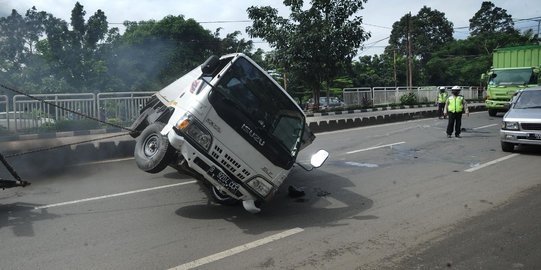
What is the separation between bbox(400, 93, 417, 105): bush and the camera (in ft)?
119

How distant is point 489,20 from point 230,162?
90.9m

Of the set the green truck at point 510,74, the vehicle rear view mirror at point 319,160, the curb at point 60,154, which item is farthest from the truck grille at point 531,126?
the green truck at point 510,74

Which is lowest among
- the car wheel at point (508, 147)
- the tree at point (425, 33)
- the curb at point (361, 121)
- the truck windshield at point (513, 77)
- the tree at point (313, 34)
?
the car wheel at point (508, 147)

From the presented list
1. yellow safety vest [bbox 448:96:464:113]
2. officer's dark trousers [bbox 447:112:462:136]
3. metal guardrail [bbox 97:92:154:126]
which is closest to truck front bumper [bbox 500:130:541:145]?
yellow safety vest [bbox 448:96:464:113]

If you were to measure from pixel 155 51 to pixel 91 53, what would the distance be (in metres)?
5.39

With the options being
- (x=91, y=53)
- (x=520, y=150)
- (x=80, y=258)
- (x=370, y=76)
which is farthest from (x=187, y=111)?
(x=370, y=76)

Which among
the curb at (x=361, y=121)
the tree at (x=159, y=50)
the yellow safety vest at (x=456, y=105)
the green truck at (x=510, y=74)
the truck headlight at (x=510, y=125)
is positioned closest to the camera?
the truck headlight at (x=510, y=125)

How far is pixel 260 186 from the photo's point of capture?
203 inches

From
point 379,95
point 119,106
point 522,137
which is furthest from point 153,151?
point 379,95

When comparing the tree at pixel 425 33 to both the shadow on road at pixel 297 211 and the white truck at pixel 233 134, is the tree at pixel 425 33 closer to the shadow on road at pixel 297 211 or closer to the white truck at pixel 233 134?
the shadow on road at pixel 297 211

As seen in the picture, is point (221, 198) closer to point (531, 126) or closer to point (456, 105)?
point (531, 126)

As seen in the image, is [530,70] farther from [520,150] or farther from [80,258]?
[80,258]

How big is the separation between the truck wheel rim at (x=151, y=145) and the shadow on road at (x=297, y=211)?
0.84 meters

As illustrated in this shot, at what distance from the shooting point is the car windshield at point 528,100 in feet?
34.9
